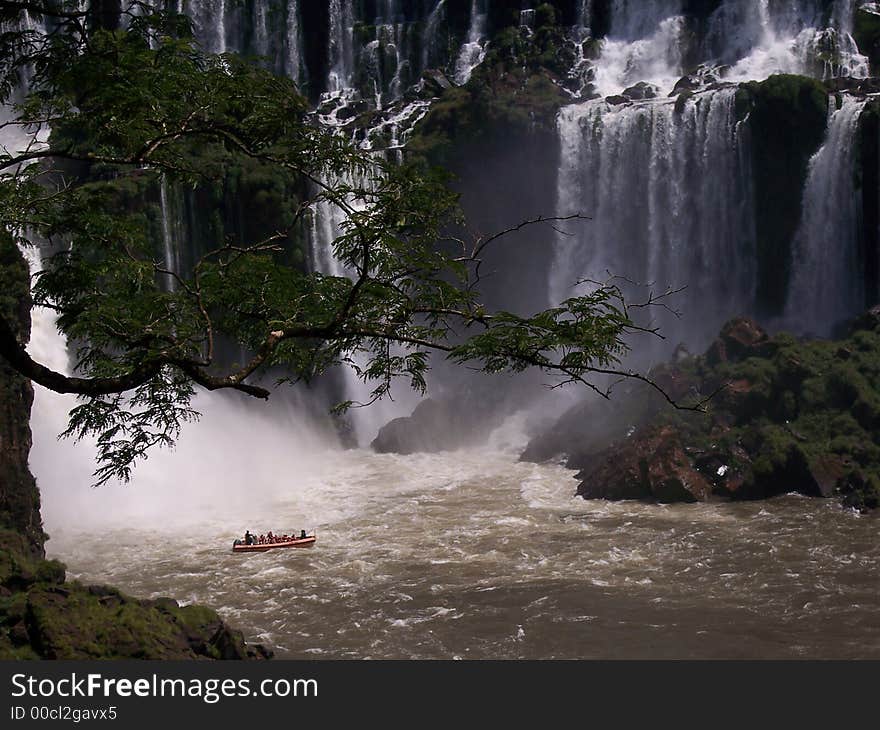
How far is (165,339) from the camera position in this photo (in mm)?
6797

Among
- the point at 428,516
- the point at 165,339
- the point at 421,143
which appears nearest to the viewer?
the point at 165,339

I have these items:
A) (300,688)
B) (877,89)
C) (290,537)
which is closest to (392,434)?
(290,537)

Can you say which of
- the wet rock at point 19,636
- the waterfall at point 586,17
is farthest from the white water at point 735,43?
the wet rock at point 19,636

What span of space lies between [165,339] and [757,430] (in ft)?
68.2

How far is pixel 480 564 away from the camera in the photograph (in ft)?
63.8

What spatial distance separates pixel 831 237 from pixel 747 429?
28.3 ft

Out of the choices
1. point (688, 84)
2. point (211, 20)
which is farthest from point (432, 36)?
point (688, 84)

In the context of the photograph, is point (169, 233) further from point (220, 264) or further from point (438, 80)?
point (220, 264)

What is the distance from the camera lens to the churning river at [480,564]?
15664 mm

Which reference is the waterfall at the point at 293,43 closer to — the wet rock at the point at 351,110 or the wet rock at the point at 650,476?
the wet rock at the point at 351,110

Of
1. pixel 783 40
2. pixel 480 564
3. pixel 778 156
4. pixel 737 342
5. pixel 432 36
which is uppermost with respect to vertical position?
pixel 432 36

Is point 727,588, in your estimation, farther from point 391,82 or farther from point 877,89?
point 391,82

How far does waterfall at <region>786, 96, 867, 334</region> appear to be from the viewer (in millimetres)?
30359

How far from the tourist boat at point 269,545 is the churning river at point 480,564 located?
0.22 metres
